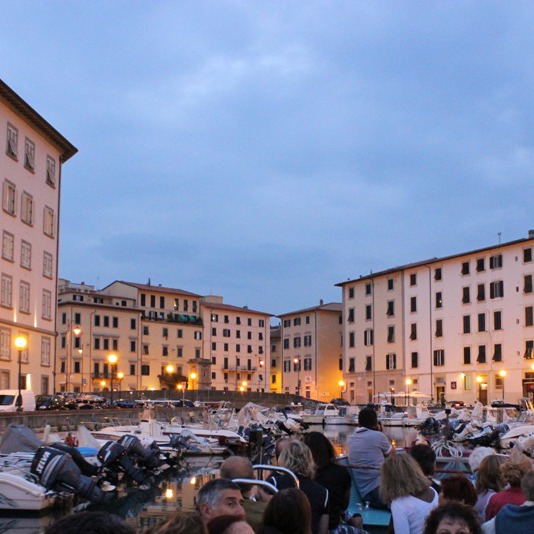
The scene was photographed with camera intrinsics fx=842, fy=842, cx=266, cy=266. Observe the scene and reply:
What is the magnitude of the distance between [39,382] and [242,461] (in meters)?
44.2

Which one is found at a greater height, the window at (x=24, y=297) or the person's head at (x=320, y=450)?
the window at (x=24, y=297)

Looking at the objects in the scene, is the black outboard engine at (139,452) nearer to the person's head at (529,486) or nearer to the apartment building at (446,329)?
the person's head at (529,486)

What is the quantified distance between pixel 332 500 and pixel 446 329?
72870mm

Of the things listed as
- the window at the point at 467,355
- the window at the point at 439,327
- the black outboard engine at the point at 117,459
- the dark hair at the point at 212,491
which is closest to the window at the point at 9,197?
the black outboard engine at the point at 117,459

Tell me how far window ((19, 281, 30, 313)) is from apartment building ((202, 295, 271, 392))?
66001 millimetres

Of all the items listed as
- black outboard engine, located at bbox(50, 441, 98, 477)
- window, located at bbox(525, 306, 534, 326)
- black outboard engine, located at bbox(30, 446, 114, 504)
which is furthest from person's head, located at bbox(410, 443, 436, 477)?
window, located at bbox(525, 306, 534, 326)

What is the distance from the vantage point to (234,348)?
11662 cm

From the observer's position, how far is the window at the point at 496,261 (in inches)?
2945

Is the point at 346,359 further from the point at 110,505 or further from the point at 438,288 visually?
the point at 110,505

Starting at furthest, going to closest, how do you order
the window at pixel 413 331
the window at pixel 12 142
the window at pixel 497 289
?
the window at pixel 413 331 → the window at pixel 497 289 → the window at pixel 12 142

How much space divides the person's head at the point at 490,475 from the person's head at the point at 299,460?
151 cm

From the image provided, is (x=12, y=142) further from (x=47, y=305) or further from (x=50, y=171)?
(x=47, y=305)

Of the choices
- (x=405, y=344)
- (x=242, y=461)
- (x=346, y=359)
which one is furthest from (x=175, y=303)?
(x=242, y=461)

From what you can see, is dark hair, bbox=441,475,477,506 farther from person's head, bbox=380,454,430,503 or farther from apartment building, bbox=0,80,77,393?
apartment building, bbox=0,80,77,393
